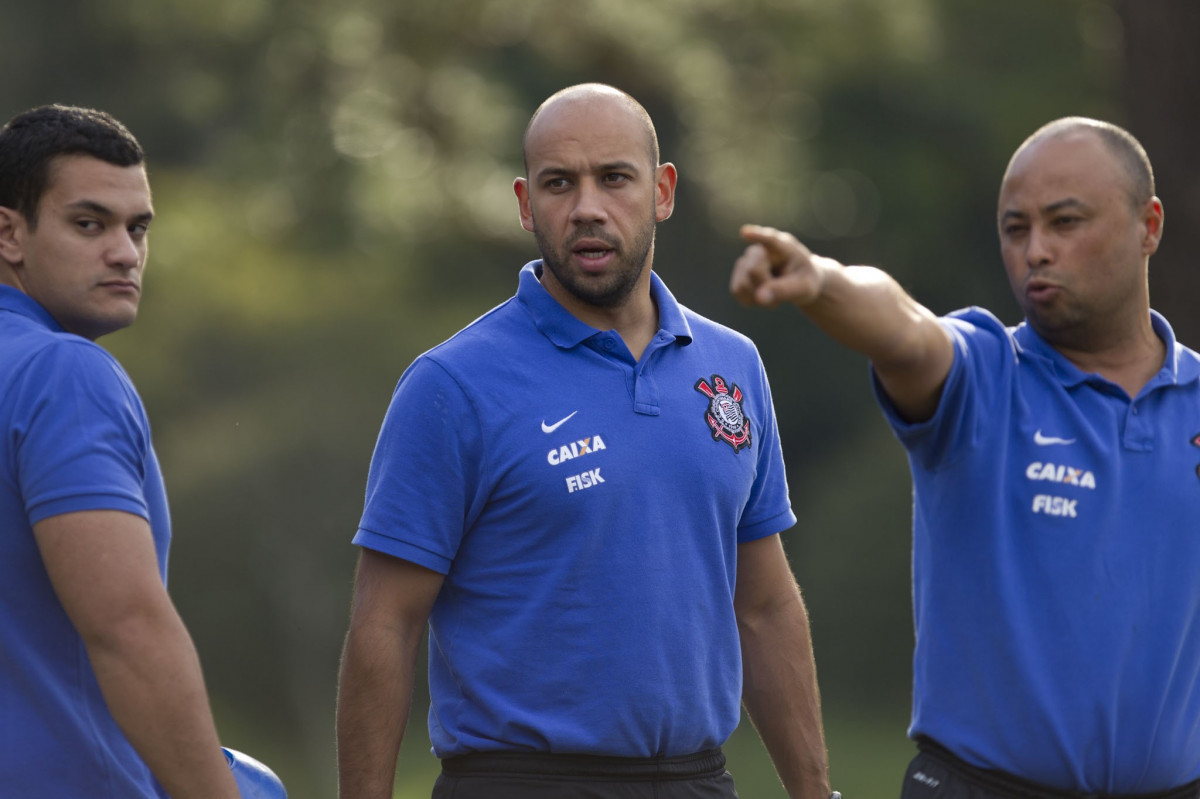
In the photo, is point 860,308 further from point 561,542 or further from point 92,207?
point 92,207

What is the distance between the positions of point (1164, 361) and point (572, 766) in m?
1.58

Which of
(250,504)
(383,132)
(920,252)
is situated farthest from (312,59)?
(920,252)

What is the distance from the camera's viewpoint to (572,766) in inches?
148

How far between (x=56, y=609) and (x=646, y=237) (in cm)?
163

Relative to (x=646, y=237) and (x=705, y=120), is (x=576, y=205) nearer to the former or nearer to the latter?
(x=646, y=237)

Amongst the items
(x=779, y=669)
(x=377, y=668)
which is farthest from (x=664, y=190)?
(x=377, y=668)

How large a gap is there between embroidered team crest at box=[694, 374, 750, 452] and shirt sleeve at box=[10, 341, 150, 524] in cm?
140

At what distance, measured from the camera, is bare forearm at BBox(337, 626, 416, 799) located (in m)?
3.81

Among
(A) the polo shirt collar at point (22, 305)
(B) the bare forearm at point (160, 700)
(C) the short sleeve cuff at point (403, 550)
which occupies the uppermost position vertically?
(A) the polo shirt collar at point (22, 305)

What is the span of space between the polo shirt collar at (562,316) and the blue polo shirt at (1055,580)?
0.75 meters

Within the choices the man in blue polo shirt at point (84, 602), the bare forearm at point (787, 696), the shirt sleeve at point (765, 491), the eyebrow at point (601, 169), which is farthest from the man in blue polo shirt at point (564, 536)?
the man in blue polo shirt at point (84, 602)

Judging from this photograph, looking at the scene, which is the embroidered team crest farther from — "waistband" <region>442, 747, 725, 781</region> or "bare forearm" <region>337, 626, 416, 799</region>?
"bare forearm" <region>337, 626, 416, 799</region>

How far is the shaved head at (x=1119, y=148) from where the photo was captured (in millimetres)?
3734

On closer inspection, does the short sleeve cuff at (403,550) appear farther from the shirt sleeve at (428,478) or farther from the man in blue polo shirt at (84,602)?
the man in blue polo shirt at (84,602)
